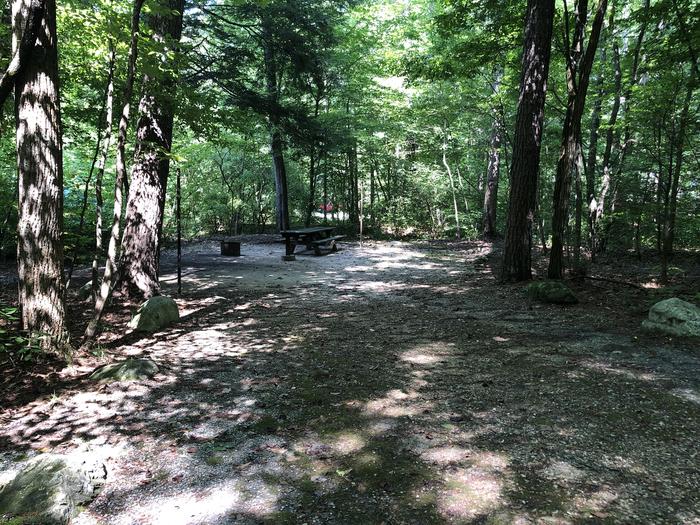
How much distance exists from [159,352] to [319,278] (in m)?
5.07

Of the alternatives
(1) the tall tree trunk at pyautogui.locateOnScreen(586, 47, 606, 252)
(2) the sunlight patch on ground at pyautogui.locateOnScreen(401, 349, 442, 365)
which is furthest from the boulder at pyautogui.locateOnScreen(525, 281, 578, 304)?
(1) the tall tree trunk at pyautogui.locateOnScreen(586, 47, 606, 252)

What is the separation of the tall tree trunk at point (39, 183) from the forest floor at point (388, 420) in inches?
22.1

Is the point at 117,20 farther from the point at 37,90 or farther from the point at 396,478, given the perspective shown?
the point at 396,478

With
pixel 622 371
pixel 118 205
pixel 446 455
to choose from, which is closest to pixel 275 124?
pixel 118 205

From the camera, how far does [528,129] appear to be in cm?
696

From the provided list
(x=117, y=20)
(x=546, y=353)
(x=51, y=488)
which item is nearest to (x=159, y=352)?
(x=51, y=488)

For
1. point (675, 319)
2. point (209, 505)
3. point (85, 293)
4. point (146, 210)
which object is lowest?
point (209, 505)

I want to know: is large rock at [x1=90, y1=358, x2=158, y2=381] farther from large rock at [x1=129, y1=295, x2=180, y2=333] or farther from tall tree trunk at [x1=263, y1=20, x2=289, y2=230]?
tall tree trunk at [x1=263, y1=20, x2=289, y2=230]

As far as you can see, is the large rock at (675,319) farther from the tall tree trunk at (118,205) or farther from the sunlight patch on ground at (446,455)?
the tall tree trunk at (118,205)

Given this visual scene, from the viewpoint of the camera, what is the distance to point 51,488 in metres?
2.06

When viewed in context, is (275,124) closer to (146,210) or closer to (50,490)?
(146,210)

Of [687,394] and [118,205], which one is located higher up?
[118,205]

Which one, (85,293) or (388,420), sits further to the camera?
(85,293)

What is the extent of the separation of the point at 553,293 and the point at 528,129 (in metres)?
2.82
